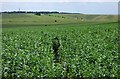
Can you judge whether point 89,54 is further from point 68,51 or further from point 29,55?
point 29,55

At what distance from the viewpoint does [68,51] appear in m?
18.0

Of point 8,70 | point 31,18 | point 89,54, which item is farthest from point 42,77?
Result: point 31,18

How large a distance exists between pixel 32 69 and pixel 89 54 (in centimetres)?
405

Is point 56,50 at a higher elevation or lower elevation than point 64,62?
higher

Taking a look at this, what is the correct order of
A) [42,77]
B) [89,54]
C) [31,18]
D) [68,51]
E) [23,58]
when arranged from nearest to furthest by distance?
[42,77] → [23,58] → [89,54] → [68,51] → [31,18]

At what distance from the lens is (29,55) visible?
15.7 meters

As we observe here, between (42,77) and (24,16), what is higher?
(24,16)

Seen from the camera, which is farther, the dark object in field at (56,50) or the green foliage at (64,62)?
the dark object in field at (56,50)

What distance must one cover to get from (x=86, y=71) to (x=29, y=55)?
3227 millimetres

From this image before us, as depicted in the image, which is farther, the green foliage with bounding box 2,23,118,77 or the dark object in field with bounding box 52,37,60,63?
the dark object in field with bounding box 52,37,60,63

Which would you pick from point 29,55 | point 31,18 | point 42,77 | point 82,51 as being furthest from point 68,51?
point 31,18

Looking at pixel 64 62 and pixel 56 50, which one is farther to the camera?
pixel 56 50

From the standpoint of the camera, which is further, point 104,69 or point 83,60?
point 83,60

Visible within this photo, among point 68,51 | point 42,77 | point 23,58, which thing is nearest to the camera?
point 42,77
